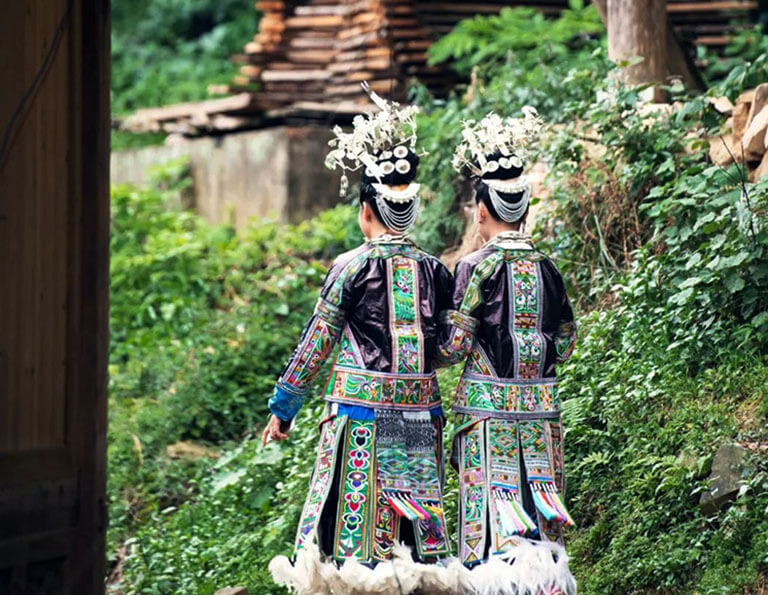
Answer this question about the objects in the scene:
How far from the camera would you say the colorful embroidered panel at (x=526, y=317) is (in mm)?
6105

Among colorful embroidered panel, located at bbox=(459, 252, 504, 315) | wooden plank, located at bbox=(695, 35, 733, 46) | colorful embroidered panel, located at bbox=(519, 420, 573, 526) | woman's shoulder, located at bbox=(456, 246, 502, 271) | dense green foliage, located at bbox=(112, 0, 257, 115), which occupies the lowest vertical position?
colorful embroidered panel, located at bbox=(519, 420, 573, 526)

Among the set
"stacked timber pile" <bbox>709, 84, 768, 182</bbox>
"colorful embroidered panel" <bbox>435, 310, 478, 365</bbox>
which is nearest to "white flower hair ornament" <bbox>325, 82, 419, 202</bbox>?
"colorful embroidered panel" <bbox>435, 310, 478, 365</bbox>

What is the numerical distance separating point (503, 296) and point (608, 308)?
2.53m

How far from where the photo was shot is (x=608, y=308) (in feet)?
27.9

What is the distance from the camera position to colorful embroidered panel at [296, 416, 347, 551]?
230 inches

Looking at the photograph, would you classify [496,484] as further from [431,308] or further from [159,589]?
[159,589]

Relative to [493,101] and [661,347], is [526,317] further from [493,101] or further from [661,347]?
[493,101]

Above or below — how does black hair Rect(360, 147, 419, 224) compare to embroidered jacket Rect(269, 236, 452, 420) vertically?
above

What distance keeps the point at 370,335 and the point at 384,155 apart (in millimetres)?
865

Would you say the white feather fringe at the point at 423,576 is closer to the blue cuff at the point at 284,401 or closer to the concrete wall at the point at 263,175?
the blue cuff at the point at 284,401

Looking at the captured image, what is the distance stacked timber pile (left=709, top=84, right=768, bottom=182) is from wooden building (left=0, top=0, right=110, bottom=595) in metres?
4.33

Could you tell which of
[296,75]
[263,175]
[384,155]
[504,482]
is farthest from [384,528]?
[296,75]

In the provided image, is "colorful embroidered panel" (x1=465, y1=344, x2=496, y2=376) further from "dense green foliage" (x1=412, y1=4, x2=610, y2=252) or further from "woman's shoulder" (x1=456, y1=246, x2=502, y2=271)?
"dense green foliage" (x1=412, y1=4, x2=610, y2=252)

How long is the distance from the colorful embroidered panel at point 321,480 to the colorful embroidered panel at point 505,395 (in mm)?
635
